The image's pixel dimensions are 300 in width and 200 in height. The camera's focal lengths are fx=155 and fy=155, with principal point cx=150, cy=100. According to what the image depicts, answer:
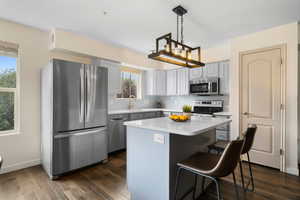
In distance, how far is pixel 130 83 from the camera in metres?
4.75

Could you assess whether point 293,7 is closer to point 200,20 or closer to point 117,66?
point 200,20

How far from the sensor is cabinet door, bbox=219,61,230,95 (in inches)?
147

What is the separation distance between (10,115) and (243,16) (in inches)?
171

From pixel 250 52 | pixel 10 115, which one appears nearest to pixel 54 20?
pixel 10 115

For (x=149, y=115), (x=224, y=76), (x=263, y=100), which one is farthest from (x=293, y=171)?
(x=149, y=115)

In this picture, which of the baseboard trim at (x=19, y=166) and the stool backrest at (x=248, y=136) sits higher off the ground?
the stool backrest at (x=248, y=136)

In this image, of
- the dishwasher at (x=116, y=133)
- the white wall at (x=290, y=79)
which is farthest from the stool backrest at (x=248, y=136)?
the dishwasher at (x=116, y=133)

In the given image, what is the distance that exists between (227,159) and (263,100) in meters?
2.34

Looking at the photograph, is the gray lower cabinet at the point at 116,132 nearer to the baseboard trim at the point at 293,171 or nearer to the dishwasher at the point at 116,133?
the dishwasher at the point at 116,133

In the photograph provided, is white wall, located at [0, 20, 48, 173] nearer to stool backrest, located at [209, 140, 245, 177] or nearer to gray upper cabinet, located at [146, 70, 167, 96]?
gray upper cabinet, located at [146, 70, 167, 96]

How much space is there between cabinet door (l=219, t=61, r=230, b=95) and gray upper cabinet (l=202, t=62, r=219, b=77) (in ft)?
0.32

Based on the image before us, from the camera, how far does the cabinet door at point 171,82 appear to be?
4.73 meters

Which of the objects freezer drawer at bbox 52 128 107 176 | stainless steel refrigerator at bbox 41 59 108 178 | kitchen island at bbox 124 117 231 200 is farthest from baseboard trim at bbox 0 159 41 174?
kitchen island at bbox 124 117 231 200

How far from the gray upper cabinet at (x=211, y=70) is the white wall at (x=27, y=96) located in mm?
3666
